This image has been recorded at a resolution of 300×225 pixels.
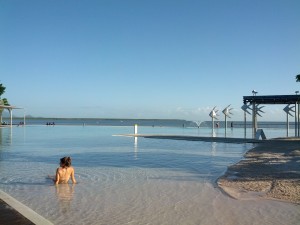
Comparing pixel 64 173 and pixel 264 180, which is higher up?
pixel 64 173

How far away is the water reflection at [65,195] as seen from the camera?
26.3 feet

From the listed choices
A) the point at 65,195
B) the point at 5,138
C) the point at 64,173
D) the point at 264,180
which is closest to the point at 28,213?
the point at 65,195

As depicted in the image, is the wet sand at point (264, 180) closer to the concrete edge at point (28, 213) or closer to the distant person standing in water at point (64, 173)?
the distant person standing in water at point (64, 173)

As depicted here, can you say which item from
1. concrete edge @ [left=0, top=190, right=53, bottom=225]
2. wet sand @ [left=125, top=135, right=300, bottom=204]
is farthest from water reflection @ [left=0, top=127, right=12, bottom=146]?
concrete edge @ [left=0, top=190, right=53, bottom=225]

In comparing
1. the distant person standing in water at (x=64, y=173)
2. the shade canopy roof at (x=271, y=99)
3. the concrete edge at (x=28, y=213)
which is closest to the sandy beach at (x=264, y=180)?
the distant person standing in water at (x=64, y=173)

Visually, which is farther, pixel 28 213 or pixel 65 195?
pixel 65 195

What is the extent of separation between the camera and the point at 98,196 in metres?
9.14

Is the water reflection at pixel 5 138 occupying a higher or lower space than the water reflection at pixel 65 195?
higher

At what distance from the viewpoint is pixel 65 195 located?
364 inches

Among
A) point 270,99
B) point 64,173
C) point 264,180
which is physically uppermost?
point 270,99

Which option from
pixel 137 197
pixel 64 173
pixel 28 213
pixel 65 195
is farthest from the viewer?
pixel 64 173

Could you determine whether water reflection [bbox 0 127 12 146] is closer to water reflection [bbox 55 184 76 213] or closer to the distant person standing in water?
the distant person standing in water

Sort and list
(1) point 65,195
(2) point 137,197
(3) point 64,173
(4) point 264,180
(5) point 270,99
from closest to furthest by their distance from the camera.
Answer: (2) point 137,197 → (1) point 65,195 → (3) point 64,173 → (4) point 264,180 → (5) point 270,99

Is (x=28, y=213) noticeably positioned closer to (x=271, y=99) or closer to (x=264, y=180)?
(x=264, y=180)
